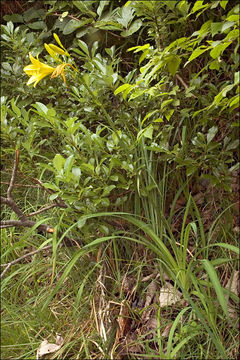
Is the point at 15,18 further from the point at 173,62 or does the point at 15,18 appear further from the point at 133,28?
the point at 173,62

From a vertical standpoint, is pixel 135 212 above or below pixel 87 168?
below

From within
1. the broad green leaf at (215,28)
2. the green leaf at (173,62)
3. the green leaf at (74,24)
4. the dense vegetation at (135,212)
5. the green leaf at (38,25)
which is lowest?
the dense vegetation at (135,212)

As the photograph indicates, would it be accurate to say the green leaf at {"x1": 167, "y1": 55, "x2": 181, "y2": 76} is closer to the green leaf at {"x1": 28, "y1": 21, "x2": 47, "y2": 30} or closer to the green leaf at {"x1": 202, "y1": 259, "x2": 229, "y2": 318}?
the green leaf at {"x1": 202, "y1": 259, "x2": 229, "y2": 318}

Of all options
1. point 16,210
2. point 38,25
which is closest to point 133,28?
point 16,210

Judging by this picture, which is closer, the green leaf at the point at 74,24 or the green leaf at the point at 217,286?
the green leaf at the point at 217,286

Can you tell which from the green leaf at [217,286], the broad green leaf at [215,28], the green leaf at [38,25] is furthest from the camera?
the green leaf at [38,25]

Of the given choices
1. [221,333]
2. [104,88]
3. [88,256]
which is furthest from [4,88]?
[221,333]

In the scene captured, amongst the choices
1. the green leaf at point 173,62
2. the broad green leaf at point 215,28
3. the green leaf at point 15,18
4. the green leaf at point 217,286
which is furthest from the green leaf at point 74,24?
the green leaf at point 217,286

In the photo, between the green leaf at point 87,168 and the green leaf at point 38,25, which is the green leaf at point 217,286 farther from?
the green leaf at point 38,25

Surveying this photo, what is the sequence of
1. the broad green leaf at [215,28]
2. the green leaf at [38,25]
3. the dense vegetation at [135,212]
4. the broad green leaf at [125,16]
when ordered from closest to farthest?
the broad green leaf at [215,28]
the dense vegetation at [135,212]
the broad green leaf at [125,16]
the green leaf at [38,25]

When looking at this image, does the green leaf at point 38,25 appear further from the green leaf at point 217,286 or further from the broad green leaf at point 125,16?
the green leaf at point 217,286

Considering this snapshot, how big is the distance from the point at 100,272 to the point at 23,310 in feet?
1.19

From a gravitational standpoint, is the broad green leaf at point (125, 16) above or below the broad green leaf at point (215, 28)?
below

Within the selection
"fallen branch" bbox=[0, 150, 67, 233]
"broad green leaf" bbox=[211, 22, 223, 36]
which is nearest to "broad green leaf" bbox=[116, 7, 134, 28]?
"broad green leaf" bbox=[211, 22, 223, 36]
